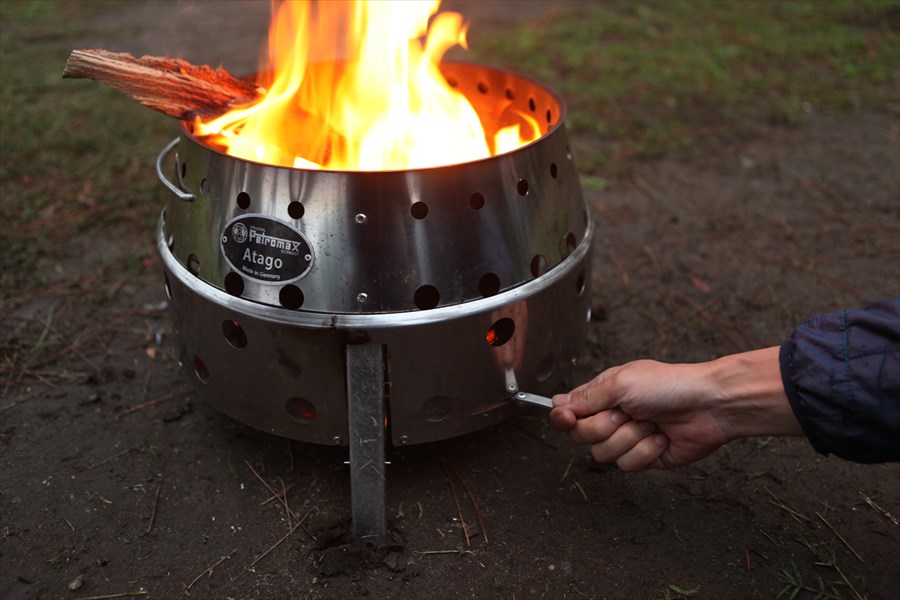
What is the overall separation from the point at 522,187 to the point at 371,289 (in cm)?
51

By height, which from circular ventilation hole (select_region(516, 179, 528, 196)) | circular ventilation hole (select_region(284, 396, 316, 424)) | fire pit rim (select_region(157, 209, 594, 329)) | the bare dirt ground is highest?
circular ventilation hole (select_region(516, 179, 528, 196))

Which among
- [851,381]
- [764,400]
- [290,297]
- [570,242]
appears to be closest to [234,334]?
[290,297]

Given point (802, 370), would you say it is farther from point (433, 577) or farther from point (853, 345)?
point (433, 577)

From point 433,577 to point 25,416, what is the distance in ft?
5.14

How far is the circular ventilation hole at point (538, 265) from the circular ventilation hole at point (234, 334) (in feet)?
2.69

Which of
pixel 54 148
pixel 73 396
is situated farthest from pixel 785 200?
pixel 54 148

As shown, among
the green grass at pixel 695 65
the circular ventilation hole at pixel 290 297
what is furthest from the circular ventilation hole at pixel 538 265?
the green grass at pixel 695 65

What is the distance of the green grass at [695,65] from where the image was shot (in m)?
5.06

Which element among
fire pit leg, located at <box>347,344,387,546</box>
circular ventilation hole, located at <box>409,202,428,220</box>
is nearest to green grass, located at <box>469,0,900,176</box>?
circular ventilation hole, located at <box>409,202,428,220</box>

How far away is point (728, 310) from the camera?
335 centimetres

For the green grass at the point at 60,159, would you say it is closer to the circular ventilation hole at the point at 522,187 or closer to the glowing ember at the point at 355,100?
the glowing ember at the point at 355,100

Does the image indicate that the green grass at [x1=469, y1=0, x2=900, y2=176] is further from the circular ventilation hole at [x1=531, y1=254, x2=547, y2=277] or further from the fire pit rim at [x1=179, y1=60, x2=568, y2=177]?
the circular ventilation hole at [x1=531, y1=254, x2=547, y2=277]

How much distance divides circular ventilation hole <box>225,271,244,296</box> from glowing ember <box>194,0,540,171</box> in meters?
0.44

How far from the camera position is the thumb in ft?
6.65
